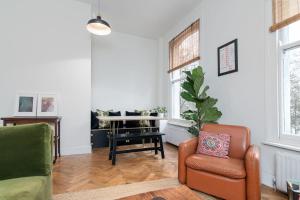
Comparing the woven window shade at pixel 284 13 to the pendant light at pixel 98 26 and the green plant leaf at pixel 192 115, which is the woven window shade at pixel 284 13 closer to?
the green plant leaf at pixel 192 115

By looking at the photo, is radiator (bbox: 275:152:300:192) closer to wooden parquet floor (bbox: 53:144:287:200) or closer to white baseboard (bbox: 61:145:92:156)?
wooden parquet floor (bbox: 53:144:287:200)

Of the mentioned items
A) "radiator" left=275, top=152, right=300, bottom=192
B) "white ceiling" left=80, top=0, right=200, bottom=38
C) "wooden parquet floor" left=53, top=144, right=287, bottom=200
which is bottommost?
"wooden parquet floor" left=53, top=144, right=287, bottom=200

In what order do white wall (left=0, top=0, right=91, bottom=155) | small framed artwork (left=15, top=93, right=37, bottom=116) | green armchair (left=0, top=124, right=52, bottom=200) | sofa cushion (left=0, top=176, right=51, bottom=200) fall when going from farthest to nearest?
white wall (left=0, top=0, right=91, bottom=155) → small framed artwork (left=15, top=93, right=37, bottom=116) → green armchair (left=0, top=124, right=52, bottom=200) → sofa cushion (left=0, top=176, right=51, bottom=200)

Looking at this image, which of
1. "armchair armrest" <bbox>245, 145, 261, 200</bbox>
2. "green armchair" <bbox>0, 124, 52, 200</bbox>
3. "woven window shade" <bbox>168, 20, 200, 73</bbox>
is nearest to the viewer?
"green armchair" <bbox>0, 124, 52, 200</bbox>

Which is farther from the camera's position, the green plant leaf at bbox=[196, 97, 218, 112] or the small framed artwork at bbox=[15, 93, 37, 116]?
the small framed artwork at bbox=[15, 93, 37, 116]

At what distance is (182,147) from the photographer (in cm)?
231

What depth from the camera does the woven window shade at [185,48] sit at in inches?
160

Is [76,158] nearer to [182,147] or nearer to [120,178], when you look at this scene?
[120,178]

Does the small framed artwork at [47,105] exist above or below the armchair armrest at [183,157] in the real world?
above

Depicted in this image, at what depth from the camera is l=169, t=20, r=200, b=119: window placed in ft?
13.5

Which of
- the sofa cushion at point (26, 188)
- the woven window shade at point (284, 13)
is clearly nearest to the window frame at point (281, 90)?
the woven window shade at point (284, 13)

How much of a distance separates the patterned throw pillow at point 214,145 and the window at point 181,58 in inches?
68.0

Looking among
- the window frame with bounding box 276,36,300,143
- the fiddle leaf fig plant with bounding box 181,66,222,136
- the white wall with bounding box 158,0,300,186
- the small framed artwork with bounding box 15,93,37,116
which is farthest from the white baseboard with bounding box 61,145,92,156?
the window frame with bounding box 276,36,300,143

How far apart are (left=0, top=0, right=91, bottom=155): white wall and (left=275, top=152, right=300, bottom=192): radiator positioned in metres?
3.53
